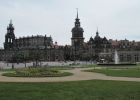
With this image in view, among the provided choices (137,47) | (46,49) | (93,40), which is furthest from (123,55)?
(46,49)

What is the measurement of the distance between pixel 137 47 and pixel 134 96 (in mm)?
161256

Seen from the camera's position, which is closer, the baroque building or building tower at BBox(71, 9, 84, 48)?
the baroque building

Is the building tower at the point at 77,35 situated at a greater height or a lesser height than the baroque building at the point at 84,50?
greater

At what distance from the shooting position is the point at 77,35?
183250 mm

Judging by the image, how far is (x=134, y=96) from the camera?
17.3m

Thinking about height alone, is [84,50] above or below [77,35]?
below

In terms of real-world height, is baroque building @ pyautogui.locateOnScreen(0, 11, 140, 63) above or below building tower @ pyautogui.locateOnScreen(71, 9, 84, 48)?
below

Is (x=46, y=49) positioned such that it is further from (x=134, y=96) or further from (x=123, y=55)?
(x=134, y=96)

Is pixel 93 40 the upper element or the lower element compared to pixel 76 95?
upper

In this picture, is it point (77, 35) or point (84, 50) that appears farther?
point (84, 50)

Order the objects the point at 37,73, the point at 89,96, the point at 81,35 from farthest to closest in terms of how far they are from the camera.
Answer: the point at 81,35
the point at 37,73
the point at 89,96

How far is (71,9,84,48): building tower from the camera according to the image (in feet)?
603

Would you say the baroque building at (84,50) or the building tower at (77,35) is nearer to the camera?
the baroque building at (84,50)

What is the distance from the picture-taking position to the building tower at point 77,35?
183875 millimetres
